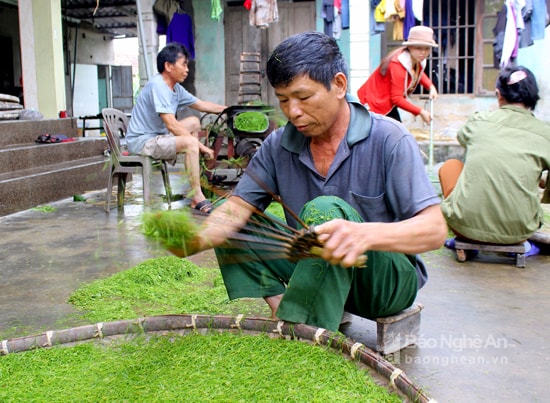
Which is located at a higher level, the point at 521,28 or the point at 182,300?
the point at 521,28

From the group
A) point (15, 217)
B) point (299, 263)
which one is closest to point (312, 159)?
point (299, 263)

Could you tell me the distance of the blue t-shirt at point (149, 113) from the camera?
529 centimetres

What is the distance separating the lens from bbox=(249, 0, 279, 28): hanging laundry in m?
8.18

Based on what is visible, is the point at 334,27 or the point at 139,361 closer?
the point at 139,361

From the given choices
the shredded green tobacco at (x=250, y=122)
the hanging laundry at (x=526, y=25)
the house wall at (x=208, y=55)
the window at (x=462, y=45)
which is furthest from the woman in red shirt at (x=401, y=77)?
the house wall at (x=208, y=55)

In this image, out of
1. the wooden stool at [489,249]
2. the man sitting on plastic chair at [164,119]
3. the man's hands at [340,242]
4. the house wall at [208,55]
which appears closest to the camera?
the man's hands at [340,242]

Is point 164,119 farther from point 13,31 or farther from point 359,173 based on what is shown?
point 13,31

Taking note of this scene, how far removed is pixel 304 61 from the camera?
1.89 m

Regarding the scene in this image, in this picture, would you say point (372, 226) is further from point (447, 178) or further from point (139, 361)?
point (447, 178)

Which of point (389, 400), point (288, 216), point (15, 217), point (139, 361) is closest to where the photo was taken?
point (389, 400)

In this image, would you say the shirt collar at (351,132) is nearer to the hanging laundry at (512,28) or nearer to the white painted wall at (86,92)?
the hanging laundry at (512,28)

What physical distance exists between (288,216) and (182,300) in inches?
35.5

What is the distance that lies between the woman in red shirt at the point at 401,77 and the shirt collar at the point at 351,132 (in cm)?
348

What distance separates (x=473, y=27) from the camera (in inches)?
370
